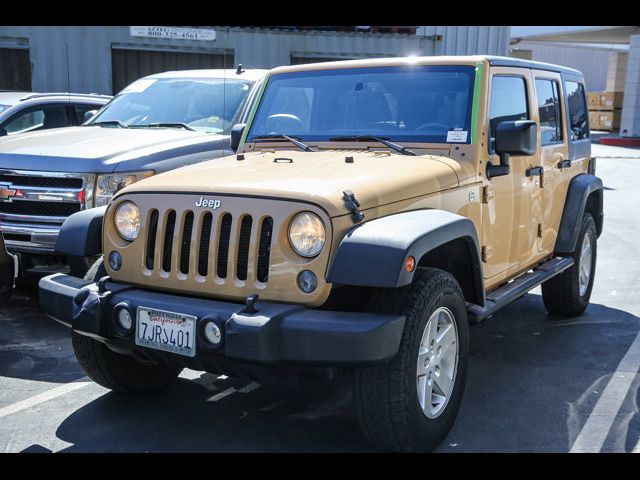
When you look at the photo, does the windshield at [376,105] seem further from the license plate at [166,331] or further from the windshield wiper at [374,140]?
the license plate at [166,331]

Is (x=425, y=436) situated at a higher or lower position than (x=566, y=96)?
lower

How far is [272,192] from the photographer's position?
332 cm

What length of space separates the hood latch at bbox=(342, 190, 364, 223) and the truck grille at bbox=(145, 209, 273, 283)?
1.14 feet

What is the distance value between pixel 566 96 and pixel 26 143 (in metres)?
4.40

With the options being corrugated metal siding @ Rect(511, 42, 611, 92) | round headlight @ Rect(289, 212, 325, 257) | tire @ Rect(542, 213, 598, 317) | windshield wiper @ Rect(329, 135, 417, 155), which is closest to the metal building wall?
tire @ Rect(542, 213, 598, 317)

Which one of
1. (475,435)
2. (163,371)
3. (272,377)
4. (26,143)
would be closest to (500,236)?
(475,435)

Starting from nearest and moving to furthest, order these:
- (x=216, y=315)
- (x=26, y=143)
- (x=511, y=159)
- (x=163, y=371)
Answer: (x=216, y=315) → (x=163, y=371) → (x=511, y=159) → (x=26, y=143)

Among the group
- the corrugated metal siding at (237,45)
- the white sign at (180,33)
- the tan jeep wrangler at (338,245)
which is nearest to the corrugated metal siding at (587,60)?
the corrugated metal siding at (237,45)

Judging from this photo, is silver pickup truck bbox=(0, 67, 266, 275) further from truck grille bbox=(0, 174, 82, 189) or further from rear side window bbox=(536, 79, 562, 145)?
rear side window bbox=(536, 79, 562, 145)

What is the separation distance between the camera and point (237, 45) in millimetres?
16391

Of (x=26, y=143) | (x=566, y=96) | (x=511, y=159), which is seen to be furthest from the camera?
(x=26, y=143)

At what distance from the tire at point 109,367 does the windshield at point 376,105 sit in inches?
62.8

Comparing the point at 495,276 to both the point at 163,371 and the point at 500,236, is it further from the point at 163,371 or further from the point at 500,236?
the point at 163,371

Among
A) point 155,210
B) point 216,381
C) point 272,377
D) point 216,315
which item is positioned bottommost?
point 216,381
